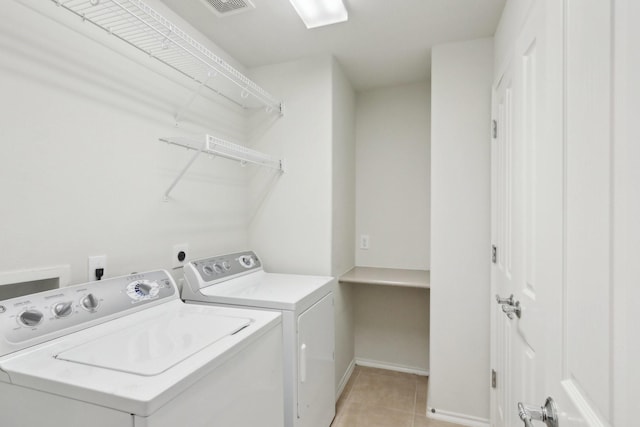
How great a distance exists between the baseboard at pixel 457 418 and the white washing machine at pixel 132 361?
136 cm

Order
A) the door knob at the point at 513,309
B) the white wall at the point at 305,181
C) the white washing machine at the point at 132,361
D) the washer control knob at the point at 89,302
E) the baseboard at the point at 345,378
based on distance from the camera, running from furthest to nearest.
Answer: the baseboard at the point at 345,378
the white wall at the point at 305,181
the door knob at the point at 513,309
the washer control knob at the point at 89,302
the white washing machine at the point at 132,361

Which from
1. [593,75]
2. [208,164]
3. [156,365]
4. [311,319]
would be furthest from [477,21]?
[156,365]

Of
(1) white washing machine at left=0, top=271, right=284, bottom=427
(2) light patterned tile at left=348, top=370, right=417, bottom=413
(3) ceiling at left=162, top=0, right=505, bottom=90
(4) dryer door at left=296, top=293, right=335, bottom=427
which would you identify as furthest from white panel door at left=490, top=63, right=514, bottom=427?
(1) white washing machine at left=0, top=271, right=284, bottom=427

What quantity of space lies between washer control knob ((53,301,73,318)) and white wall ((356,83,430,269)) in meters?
2.27

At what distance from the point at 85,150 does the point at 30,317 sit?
0.69 m

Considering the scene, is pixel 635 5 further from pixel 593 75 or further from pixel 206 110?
pixel 206 110

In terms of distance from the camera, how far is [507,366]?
1.59m

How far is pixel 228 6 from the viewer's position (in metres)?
1.76

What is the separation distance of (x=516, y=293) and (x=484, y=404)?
1.17 meters

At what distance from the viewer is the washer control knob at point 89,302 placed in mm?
1191

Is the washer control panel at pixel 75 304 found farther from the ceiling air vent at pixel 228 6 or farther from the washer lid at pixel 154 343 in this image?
the ceiling air vent at pixel 228 6

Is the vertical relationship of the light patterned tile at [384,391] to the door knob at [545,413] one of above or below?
below

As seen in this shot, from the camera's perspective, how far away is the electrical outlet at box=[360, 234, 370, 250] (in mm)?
3002

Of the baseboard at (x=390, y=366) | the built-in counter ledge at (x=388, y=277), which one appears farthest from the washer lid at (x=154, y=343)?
the baseboard at (x=390, y=366)
